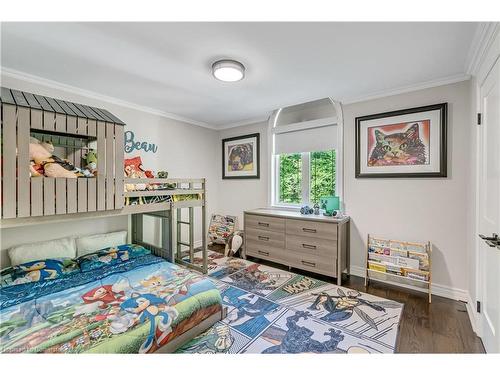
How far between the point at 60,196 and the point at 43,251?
93 centimetres

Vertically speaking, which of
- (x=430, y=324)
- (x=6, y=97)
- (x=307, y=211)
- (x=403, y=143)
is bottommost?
(x=430, y=324)

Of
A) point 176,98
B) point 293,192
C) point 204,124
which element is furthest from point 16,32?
point 293,192

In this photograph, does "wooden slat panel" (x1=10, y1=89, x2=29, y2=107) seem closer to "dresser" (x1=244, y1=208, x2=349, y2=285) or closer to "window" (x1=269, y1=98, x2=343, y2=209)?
"dresser" (x1=244, y1=208, x2=349, y2=285)

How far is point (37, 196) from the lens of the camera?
1800 millimetres

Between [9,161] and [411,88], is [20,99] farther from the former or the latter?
[411,88]

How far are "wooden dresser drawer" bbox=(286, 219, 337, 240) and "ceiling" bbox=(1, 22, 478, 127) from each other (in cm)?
165

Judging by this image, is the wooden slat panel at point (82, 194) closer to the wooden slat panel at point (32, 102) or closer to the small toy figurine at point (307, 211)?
the wooden slat panel at point (32, 102)

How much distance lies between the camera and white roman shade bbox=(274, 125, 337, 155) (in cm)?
327

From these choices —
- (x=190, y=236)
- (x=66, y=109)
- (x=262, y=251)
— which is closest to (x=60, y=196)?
(x=66, y=109)

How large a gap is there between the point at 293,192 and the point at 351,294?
1.70 metres

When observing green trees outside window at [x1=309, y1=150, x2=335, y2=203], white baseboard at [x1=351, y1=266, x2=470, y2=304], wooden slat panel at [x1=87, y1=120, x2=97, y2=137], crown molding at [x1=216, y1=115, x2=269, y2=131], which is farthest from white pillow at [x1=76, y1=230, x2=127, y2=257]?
white baseboard at [x1=351, y1=266, x2=470, y2=304]

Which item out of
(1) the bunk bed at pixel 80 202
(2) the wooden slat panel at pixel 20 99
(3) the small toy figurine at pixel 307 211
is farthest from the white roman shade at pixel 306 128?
(2) the wooden slat panel at pixel 20 99
